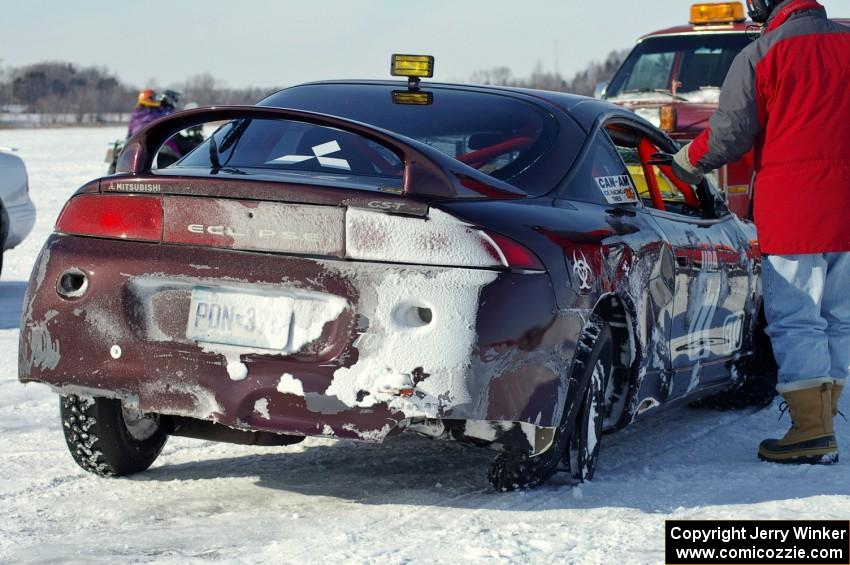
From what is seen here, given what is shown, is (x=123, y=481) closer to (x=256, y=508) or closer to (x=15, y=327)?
(x=256, y=508)

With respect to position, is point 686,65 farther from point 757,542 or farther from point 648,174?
point 757,542

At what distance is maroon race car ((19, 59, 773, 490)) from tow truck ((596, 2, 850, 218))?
21.3 ft

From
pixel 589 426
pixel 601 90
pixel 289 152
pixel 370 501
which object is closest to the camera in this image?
pixel 370 501

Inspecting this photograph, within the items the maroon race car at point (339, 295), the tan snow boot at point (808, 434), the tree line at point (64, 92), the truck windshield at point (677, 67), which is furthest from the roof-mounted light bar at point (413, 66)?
the tree line at point (64, 92)

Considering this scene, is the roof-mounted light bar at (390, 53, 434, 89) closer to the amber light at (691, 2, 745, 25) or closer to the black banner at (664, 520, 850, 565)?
the black banner at (664, 520, 850, 565)

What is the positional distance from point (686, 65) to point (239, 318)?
860 cm

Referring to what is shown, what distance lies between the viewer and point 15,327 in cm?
Answer: 822

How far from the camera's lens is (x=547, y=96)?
4766mm

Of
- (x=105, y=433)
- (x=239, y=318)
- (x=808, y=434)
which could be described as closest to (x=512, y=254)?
(x=239, y=318)

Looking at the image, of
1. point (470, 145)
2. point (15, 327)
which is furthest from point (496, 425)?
point (15, 327)

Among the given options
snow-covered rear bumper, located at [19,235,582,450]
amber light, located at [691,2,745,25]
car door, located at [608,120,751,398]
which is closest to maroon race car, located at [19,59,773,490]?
snow-covered rear bumper, located at [19,235,582,450]

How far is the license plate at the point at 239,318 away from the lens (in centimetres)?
369

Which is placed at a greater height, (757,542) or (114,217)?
(114,217)

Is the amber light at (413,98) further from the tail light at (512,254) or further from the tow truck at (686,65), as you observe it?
the tow truck at (686,65)
